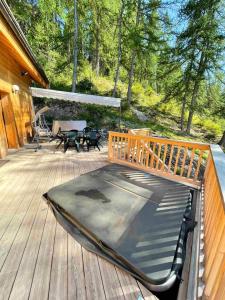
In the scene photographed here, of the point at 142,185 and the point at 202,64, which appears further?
the point at 202,64

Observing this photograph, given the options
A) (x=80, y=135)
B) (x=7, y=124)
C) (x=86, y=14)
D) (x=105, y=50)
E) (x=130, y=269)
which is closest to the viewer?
(x=130, y=269)

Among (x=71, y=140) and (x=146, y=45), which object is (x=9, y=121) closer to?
(x=71, y=140)

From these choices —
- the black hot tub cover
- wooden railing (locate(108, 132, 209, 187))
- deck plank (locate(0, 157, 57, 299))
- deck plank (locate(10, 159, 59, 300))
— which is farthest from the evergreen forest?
deck plank (locate(10, 159, 59, 300))

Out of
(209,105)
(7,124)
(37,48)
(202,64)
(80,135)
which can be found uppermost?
(37,48)

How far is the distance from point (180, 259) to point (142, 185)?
155 centimetres

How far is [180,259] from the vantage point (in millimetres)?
1644

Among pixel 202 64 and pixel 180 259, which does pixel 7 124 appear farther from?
pixel 202 64

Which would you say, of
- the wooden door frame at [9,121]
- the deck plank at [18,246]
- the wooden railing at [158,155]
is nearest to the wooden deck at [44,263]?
the deck plank at [18,246]

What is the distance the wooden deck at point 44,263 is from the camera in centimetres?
142

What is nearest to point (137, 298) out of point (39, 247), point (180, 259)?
point (180, 259)

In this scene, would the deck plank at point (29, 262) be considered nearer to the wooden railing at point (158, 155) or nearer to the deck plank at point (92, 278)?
the deck plank at point (92, 278)

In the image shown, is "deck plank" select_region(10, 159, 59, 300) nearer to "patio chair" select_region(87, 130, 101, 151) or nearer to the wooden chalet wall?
the wooden chalet wall

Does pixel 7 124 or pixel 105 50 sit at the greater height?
pixel 105 50

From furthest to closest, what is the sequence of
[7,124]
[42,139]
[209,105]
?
[209,105] < [42,139] < [7,124]
